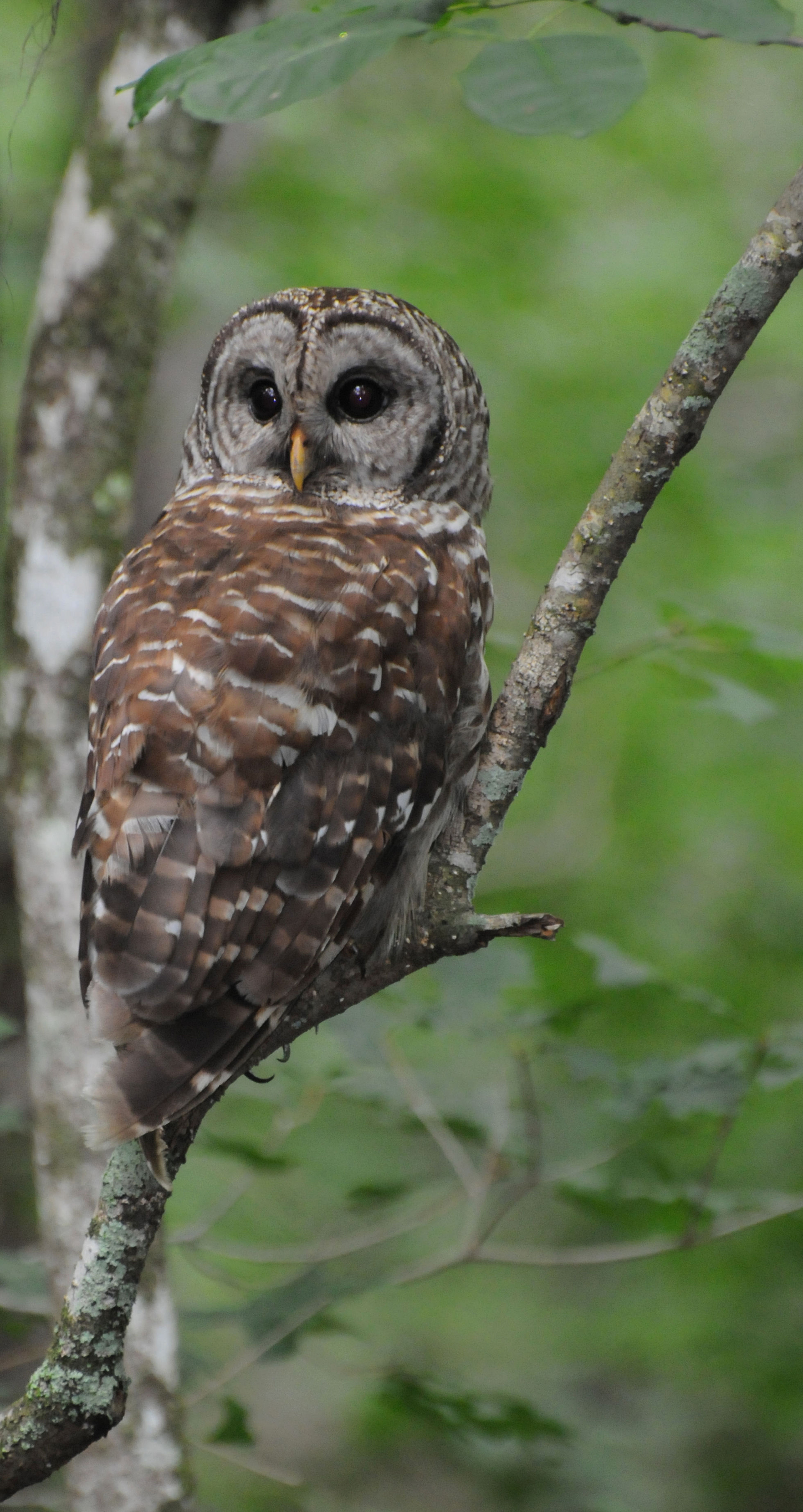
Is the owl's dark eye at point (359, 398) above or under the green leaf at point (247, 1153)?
above

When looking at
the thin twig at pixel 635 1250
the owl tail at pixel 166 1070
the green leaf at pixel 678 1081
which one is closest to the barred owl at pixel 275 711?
the owl tail at pixel 166 1070

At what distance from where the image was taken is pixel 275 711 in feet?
7.13

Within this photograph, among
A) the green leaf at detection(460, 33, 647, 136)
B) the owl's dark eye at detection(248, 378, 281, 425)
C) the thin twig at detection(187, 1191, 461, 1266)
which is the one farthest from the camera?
the thin twig at detection(187, 1191, 461, 1266)

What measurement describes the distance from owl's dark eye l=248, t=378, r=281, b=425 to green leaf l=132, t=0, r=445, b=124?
45.7 inches

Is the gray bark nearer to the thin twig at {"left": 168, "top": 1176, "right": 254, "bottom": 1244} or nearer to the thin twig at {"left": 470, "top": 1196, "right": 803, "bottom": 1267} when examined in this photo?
the thin twig at {"left": 168, "top": 1176, "right": 254, "bottom": 1244}

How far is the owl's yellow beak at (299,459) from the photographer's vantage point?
2625 mm

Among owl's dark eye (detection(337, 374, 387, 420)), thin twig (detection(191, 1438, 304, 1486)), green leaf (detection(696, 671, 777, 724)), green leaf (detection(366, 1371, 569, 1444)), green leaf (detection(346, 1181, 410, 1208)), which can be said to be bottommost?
thin twig (detection(191, 1438, 304, 1486))

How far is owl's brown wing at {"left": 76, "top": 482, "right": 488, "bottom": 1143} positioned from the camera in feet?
6.68

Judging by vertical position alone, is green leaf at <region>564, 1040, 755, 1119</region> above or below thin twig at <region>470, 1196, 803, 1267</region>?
above

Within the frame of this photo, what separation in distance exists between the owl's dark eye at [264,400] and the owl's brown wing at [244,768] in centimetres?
44

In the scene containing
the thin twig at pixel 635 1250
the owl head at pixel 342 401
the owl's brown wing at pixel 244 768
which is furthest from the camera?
the thin twig at pixel 635 1250

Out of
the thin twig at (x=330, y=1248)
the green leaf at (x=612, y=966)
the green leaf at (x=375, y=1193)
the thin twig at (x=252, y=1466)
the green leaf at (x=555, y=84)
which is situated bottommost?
the thin twig at (x=252, y=1466)

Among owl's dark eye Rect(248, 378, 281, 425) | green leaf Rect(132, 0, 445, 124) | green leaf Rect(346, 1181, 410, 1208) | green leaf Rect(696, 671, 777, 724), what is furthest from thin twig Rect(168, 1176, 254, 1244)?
green leaf Rect(132, 0, 445, 124)

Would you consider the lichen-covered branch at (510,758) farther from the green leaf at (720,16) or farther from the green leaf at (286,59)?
the green leaf at (286,59)
